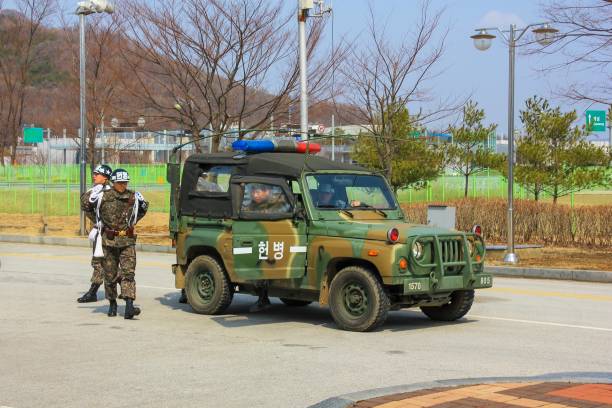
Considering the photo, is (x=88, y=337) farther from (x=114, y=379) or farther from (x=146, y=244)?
(x=146, y=244)

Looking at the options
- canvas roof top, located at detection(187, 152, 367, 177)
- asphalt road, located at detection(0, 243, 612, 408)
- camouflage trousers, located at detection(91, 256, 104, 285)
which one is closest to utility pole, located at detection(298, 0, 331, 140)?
asphalt road, located at detection(0, 243, 612, 408)

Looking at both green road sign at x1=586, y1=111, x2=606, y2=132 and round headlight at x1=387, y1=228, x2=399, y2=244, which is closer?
round headlight at x1=387, y1=228, x2=399, y2=244

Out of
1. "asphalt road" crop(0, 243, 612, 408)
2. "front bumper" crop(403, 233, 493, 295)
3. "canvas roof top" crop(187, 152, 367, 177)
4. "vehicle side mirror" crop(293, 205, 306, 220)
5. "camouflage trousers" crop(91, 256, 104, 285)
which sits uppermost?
"canvas roof top" crop(187, 152, 367, 177)

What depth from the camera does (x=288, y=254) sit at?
11.7 metres

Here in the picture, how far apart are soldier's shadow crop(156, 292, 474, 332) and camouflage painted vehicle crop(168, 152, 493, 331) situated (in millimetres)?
245

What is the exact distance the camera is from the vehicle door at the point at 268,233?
11.6m

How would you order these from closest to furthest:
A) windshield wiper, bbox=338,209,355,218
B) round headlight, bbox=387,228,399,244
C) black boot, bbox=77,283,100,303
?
1. round headlight, bbox=387,228,399,244
2. windshield wiper, bbox=338,209,355,218
3. black boot, bbox=77,283,100,303

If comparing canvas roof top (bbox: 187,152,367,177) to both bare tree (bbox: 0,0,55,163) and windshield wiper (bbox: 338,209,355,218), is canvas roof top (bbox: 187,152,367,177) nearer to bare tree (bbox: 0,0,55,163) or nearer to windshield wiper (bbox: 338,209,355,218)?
windshield wiper (bbox: 338,209,355,218)

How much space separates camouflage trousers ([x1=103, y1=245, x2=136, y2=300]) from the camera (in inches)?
481

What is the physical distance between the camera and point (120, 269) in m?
12.6

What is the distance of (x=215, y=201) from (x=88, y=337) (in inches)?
104

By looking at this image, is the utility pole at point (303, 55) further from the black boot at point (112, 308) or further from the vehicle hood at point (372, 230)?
the vehicle hood at point (372, 230)

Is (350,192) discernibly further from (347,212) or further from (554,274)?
(554,274)

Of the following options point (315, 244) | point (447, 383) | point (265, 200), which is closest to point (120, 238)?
point (265, 200)
